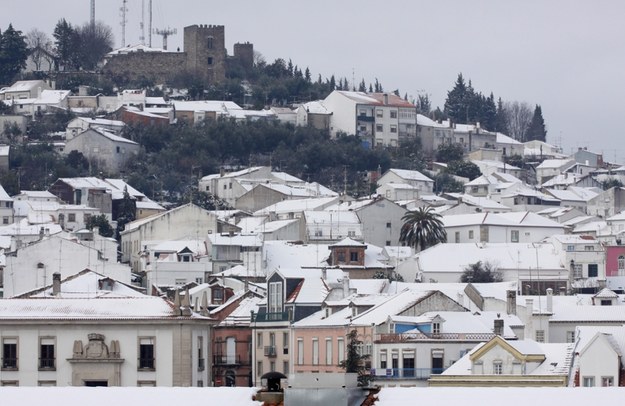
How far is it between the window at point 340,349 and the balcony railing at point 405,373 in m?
3.56

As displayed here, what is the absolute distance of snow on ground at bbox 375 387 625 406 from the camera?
83.3 feet

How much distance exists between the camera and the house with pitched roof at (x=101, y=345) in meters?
64.4

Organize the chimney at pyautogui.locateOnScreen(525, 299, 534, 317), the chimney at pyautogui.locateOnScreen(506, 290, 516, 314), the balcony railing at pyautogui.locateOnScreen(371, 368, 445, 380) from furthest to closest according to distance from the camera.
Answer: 1. the chimney at pyautogui.locateOnScreen(506, 290, 516, 314)
2. the chimney at pyautogui.locateOnScreen(525, 299, 534, 317)
3. the balcony railing at pyautogui.locateOnScreen(371, 368, 445, 380)

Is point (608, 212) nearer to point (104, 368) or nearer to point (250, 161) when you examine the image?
point (250, 161)

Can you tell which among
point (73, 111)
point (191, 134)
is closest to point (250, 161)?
point (191, 134)

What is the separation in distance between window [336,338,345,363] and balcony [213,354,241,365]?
664 cm

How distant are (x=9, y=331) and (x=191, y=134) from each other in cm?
10305

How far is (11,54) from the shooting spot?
195625 mm

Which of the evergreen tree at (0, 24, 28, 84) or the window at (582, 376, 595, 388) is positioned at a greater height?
the evergreen tree at (0, 24, 28, 84)

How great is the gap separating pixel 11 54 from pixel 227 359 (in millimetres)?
116700

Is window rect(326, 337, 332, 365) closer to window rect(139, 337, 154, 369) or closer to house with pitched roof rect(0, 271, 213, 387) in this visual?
house with pitched roof rect(0, 271, 213, 387)

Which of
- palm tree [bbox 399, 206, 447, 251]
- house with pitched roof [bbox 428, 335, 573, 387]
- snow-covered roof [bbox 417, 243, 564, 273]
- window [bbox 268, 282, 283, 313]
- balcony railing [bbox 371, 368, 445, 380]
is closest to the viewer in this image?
house with pitched roof [bbox 428, 335, 573, 387]

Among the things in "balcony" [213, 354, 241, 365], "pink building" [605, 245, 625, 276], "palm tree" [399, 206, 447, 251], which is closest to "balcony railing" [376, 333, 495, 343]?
"balcony" [213, 354, 241, 365]

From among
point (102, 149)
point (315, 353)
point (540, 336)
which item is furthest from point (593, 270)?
point (102, 149)
